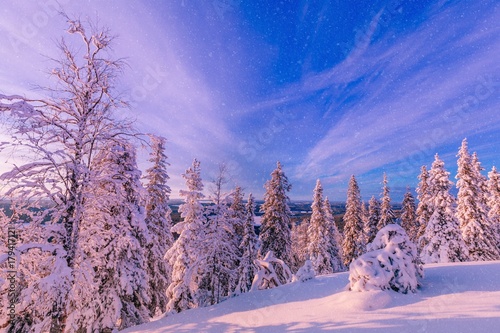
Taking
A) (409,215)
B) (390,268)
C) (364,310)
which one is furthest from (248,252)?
(409,215)

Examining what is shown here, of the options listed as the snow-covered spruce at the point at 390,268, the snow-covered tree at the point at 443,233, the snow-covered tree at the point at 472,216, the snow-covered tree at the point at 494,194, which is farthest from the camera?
the snow-covered tree at the point at 494,194

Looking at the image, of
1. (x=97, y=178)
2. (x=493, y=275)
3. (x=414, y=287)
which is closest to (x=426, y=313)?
(x=414, y=287)

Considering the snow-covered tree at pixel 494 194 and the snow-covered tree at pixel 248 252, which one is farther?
the snow-covered tree at pixel 494 194

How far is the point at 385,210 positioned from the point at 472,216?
37.9 feet

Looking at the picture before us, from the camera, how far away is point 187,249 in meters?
19.7

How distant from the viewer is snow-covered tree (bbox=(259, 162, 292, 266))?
24875 millimetres

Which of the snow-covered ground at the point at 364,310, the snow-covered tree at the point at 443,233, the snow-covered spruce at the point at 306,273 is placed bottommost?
the snow-covered ground at the point at 364,310

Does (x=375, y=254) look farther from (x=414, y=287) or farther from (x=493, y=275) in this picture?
(x=493, y=275)

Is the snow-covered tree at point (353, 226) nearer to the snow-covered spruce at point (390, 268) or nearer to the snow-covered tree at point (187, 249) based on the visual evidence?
the snow-covered tree at point (187, 249)

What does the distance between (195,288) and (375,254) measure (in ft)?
54.9

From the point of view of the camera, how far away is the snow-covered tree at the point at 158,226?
19.7 metres

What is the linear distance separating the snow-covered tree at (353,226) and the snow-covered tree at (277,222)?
1426 centimetres

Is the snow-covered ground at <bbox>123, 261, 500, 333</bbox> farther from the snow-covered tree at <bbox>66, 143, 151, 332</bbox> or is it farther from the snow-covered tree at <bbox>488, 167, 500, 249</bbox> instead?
the snow-covered tree at <bbox>488, 167, 500, 249</bbox>

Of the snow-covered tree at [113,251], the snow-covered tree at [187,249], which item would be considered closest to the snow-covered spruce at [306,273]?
the snow-covered tree at [113,251]
